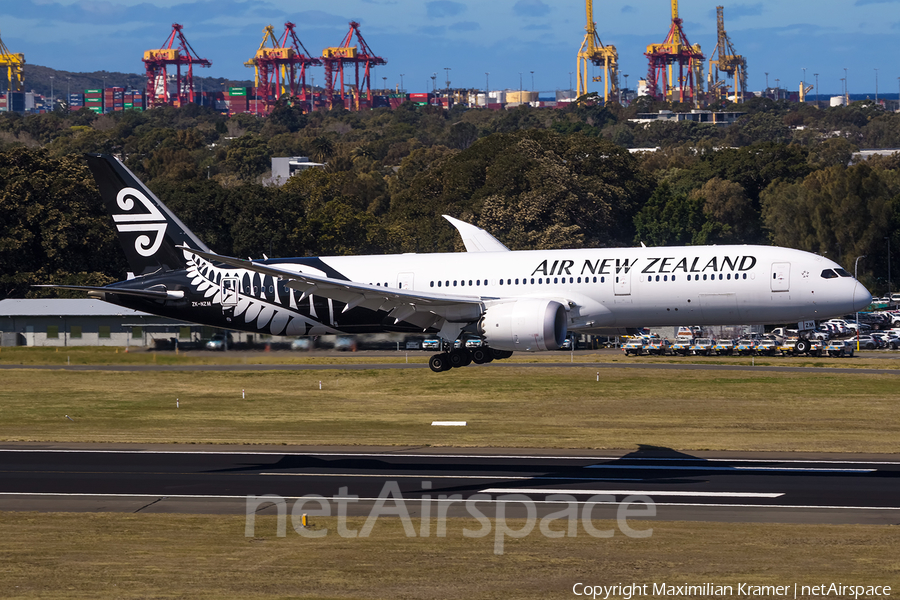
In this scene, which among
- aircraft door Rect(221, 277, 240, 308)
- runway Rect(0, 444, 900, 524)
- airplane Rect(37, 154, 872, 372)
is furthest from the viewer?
aircraft door Rect(221, 277, 240, 308)

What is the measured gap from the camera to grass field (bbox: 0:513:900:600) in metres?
28.4

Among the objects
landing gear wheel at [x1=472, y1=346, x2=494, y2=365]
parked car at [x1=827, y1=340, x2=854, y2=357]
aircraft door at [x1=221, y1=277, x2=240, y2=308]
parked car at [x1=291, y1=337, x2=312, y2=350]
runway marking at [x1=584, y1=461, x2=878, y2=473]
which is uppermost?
aircraft door at [x1=221, y1=277, x2=240, y2=308]

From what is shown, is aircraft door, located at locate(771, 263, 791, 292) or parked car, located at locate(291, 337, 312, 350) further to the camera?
parked car, located at locate(291, 337, 312, 350)

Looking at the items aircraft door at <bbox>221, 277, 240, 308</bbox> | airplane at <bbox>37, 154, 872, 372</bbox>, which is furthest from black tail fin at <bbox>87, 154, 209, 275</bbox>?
aircraft door at <bbox>221, 277, 240, 308</bbox>

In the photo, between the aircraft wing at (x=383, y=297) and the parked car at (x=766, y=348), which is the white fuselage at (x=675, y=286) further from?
the parked car at (x=766, y=348)

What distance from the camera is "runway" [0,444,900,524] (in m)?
37.5

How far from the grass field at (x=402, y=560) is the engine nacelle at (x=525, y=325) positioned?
9.70 meters

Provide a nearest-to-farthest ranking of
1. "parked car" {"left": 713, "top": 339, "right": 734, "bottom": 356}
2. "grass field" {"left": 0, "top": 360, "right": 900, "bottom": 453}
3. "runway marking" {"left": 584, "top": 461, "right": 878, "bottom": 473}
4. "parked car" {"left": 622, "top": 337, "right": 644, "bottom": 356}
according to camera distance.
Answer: "runway marking" {"left": 584, "top": 461, "right": 878, "bottom": 473}
"grass field" {"left": 0, "top": 360, "right": 900, "bottom": 453}
"parked car" {"left": 622, "top": 337, "right": 644, "bottom": 356}
"parked car" {"left": 713, "top": 339, "right": 734, "bottom": 356}

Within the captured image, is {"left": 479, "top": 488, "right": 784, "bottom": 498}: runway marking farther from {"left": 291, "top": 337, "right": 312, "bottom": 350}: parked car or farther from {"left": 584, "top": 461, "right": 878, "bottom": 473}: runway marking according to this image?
{"left": 291, "top": 337, "right": 312, "bottom": 350}: parked car

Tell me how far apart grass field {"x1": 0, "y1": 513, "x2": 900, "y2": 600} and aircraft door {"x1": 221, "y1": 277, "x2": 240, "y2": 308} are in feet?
50.0

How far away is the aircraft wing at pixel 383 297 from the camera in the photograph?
44094 mm

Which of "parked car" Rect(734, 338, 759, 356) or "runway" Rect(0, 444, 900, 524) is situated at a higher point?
"parked car" Rect(734, 338, 759, 356)

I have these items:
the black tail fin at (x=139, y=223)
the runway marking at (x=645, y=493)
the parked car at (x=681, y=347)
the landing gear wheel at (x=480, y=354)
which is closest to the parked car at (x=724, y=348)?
the parked car at (x=681, y=347)

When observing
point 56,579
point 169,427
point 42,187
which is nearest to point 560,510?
point 56,579
